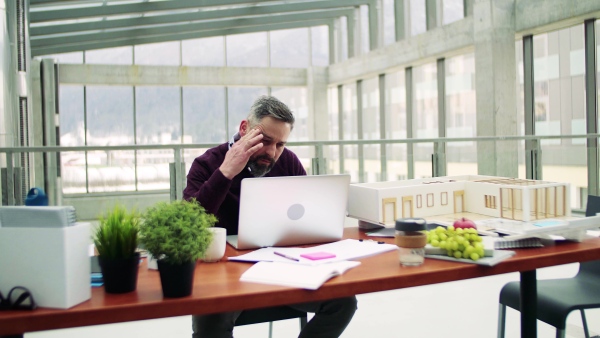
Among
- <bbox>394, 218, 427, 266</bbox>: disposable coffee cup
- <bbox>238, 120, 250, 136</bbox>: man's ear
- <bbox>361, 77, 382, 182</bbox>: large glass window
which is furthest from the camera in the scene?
<bbox>361, 77, 382, 182</bbox>: large glass window

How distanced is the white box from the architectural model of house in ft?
3.60

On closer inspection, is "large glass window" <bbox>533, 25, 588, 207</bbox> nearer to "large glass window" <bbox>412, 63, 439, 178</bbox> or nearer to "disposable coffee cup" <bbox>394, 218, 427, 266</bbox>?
"large glass window" <bbox>412, 63, 439, 178</bbox>

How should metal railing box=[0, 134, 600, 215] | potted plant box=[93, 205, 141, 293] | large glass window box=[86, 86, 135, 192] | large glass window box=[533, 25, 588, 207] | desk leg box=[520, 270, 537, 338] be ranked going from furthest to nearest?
large glass window box=[86, 86, 135, 192] → large glass window box=[533, 25, 588, 207] → metal railing box=[0, 134, 600, 215] → desk leg box=[520, 270, 537, 338] → potted plant box=[93, 205, 141, 293]

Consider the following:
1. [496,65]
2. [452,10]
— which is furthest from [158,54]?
[496,65]

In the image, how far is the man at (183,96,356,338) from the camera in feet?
5.74

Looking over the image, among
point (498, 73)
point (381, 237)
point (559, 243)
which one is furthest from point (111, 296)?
point (498, 73)

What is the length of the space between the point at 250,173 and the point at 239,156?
0.27m

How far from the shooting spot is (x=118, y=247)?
1249 mm

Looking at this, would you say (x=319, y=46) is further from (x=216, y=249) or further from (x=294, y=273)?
(x=294, y=273)

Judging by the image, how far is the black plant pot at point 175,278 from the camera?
1.21 metres

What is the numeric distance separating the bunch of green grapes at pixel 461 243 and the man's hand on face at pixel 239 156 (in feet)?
2.40

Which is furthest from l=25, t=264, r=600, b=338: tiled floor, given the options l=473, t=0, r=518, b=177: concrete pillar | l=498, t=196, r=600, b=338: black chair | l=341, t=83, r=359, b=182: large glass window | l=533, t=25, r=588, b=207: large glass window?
l=341, t=83, r=359, b=182: large glass window

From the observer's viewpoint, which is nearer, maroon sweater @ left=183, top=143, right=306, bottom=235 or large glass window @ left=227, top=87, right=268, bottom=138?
maroon sweater @ left=183, top=143, right=306, bottom=235

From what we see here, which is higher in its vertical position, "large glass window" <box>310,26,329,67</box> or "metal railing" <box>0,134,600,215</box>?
"large glass window" <box>310,26,329,67</box>
